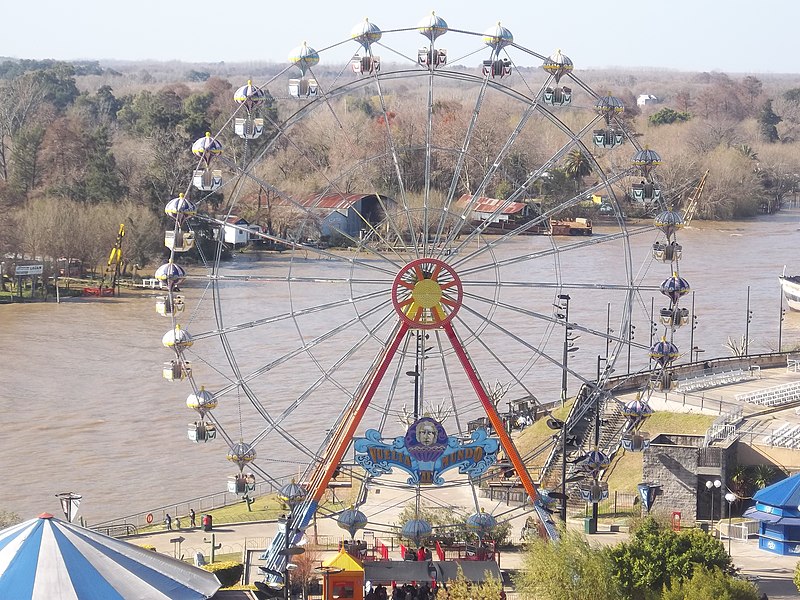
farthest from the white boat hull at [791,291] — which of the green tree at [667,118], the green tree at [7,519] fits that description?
the green tree at [667,118]

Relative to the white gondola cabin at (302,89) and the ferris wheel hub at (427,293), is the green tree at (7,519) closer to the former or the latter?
the ferris wheel hub at (427,293)

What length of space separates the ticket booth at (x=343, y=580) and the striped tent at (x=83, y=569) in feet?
7.08

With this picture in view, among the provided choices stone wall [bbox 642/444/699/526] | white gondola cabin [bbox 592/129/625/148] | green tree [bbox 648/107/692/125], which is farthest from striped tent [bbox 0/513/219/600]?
green tree [bbox 648/107/692/125]

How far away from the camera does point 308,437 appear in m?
46.7

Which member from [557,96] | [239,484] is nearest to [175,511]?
[239,484]

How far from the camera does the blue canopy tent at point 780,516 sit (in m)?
34.2

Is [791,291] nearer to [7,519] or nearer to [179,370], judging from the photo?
[7,519]

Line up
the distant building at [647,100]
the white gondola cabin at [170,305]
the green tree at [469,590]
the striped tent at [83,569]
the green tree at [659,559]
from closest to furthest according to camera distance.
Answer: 1. the striped tent at [83,569]
2. the green tree at [469,590]
3. the green tree at [659,559]
4. the white gondola cabin at [170,305]
5. the distant building at [647,100]

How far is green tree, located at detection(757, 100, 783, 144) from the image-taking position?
141 metres

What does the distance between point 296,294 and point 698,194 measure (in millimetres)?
31805

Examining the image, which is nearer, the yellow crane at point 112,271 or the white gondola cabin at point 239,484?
the white gondola cabin at point 239,484

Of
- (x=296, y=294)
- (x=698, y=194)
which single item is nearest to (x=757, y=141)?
(x=698, y=194)

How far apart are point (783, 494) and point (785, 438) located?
210 inches

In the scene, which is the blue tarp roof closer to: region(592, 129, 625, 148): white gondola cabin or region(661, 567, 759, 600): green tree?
region(661, 567, 759, 600): green tree
